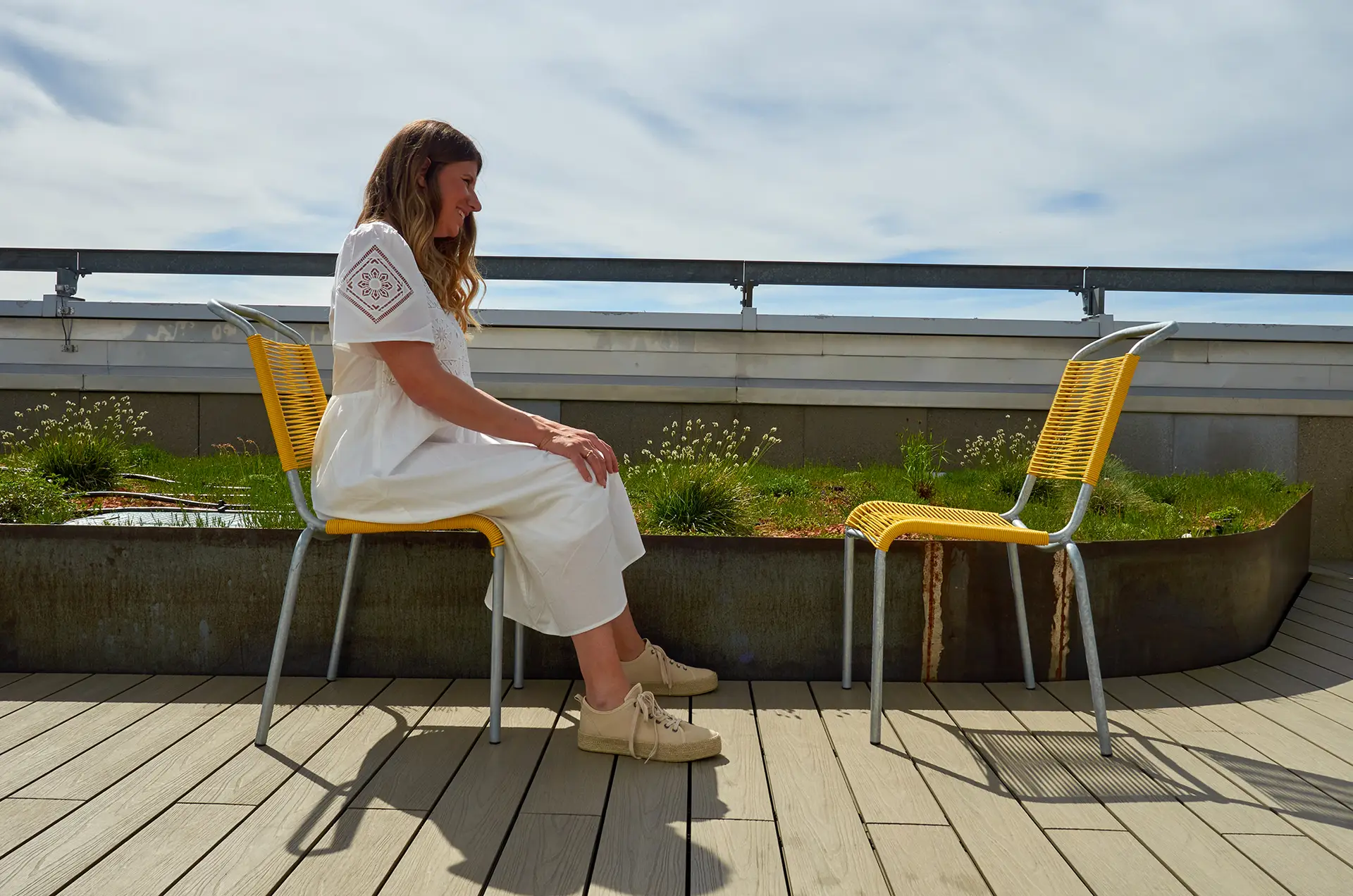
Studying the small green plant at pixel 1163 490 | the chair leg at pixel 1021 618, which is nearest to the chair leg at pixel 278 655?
the chair leg at pixel 1021 618

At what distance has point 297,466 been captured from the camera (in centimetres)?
228

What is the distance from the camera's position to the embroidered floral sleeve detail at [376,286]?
6.76 ft

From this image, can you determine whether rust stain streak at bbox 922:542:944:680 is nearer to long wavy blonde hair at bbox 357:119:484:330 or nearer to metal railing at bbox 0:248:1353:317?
long wavy blonde hair at bbox 357:119:484:330

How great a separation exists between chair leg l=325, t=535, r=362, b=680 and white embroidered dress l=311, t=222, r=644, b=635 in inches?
17.9

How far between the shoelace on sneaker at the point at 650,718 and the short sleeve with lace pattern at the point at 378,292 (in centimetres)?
93

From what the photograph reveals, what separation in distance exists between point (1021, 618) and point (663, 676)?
100 cm

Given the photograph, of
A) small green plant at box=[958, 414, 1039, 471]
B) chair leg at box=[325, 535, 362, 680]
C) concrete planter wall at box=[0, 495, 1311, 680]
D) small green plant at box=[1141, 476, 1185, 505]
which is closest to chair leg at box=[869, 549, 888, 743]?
concrete planter wall at box=[0, 495, 1311, 680]

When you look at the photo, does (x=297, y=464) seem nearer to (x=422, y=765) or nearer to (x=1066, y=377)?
(x=422, y=765)

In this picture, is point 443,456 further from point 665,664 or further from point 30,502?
point 30,502

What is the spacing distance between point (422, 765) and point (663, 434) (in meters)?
3.28

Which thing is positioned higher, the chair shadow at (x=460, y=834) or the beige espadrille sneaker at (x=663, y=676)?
the beige espadrille sneaker at (x=663, y=676)

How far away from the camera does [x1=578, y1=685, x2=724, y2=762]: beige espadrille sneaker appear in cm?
208

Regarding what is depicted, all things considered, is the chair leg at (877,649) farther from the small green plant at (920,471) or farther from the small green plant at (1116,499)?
the small green plant at (1116,499)

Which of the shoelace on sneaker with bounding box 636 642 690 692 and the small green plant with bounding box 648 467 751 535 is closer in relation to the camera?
the shoelace on sneaker with bounding box 636 642 690 692
